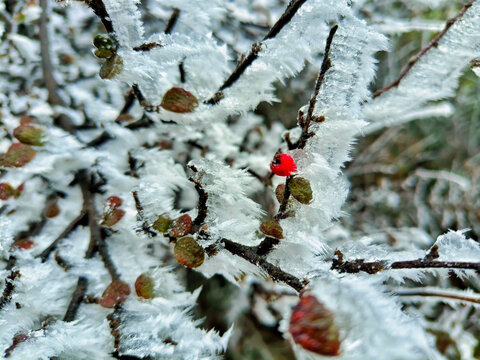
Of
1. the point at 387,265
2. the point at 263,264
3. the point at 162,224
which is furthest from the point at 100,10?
the point at 387,265

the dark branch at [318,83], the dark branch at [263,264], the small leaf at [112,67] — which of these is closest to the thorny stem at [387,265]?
the dark branch at [263,264]

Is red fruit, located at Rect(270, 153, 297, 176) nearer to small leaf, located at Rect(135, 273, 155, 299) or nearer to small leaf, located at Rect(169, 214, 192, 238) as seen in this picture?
small leaf, located at Rect(169, 214, 192, 238)

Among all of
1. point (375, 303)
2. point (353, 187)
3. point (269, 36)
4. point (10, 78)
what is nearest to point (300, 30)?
point (269, 36)

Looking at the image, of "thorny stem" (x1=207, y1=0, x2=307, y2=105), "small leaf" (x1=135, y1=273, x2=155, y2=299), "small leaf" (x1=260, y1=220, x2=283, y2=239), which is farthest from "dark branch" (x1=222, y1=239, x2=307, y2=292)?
"thorny stem" (x1=207, y1=0, x2=307, y2=105)

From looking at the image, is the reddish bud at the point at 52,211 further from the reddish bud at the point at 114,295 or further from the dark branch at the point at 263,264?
the dark branch at the point at 263,264

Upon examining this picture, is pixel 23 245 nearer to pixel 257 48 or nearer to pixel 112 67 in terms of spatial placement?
pixel 112 67

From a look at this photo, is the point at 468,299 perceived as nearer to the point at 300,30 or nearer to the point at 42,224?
the point at 300,30
